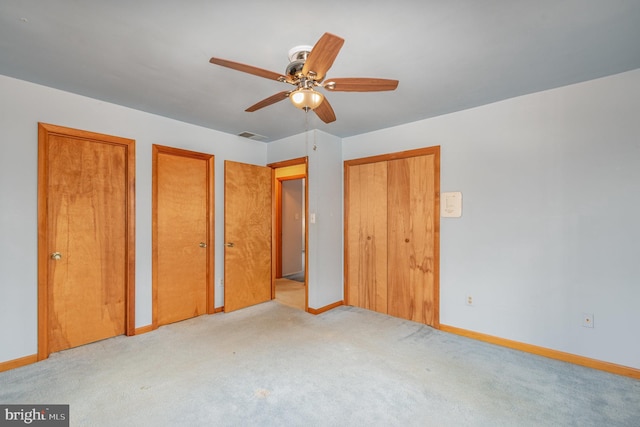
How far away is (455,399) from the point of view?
2.00m

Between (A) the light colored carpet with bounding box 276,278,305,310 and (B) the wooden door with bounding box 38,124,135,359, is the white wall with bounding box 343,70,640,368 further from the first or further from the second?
Result: (B) the wooden door with bounding box 38,124,135,359

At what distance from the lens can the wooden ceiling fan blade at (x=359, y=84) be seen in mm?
Result: 1696

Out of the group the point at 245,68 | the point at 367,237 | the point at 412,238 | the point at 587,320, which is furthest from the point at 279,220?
the point at 587,320

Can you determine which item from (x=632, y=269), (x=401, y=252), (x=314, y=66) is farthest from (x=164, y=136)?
(x=632, y=269)

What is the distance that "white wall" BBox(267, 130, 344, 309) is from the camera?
3.80 m

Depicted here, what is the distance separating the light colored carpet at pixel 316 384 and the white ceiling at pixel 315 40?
8.00 ft

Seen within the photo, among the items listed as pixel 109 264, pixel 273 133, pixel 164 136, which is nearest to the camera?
pixel 109 264

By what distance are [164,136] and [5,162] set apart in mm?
1345

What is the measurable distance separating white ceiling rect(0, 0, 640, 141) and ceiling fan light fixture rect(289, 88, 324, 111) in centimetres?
39

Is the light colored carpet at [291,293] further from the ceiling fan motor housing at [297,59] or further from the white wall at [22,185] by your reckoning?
the ceiling fan motor housing at [297,59]

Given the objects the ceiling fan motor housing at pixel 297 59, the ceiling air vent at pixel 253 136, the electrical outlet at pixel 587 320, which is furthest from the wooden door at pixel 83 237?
the electrical outlet at pixel 587 320

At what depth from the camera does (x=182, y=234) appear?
3.50 m

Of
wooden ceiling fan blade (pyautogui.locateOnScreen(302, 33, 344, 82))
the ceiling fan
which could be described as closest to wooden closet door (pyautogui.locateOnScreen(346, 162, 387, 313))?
the ceiling fan

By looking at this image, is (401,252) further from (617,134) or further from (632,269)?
(617,134)
